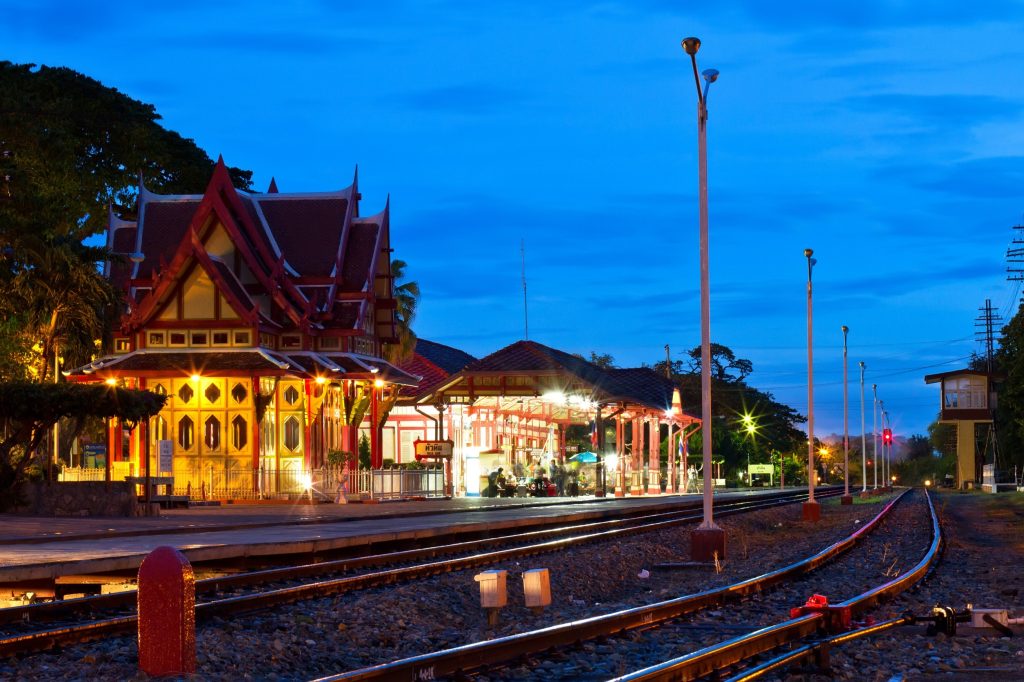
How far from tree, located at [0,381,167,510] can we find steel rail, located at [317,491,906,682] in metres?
18.4

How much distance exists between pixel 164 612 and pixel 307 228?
41150 millimetres

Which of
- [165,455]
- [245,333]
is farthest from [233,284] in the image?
[165,455]

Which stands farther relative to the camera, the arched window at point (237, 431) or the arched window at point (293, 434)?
the arched window at point (293, 434)

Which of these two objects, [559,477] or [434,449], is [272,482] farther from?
[559,477]

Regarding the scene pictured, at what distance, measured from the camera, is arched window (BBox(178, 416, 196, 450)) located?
147 ft

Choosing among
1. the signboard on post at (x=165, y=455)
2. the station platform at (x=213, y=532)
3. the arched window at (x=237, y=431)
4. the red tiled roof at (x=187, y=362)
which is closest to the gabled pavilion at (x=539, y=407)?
the arched window at (x=237, y=431)

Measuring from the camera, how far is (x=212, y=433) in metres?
44.8

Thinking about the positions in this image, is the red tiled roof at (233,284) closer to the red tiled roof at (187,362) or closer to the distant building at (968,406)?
the red tiled roof at (187,362)

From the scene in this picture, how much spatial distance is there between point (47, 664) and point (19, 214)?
88.5ft

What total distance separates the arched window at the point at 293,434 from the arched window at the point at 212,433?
234cm

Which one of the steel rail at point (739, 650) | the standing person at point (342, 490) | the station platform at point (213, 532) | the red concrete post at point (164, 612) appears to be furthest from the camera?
the standing person at point (342, 490)

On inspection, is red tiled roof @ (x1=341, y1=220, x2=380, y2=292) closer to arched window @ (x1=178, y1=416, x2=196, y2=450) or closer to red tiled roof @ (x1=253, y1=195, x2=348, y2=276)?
red tiled roof @ (x1=253, y1=195, x2=348, y2=276)

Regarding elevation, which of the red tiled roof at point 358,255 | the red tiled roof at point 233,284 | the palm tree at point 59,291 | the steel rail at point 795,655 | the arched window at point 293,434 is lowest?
the steel rail at point 795,655

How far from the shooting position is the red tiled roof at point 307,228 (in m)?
49.8
